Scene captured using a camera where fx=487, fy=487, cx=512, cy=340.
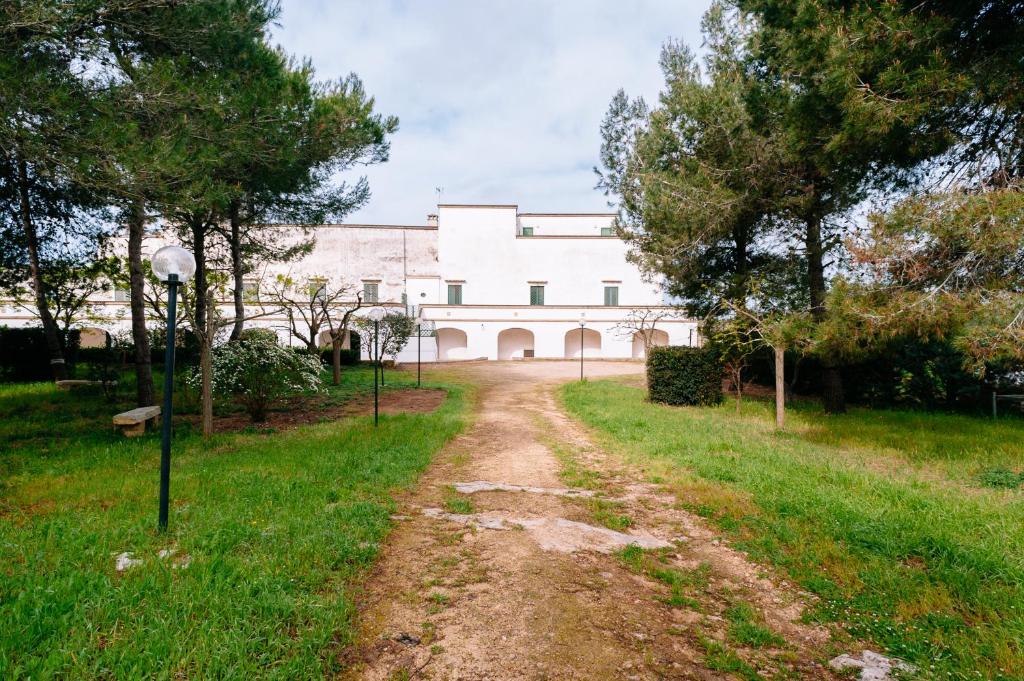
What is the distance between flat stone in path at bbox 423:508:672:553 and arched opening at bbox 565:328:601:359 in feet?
89.6

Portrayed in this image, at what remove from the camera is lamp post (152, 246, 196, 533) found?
4.05m

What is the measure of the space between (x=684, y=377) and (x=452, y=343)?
2048 cm

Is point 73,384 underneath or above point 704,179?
underneath

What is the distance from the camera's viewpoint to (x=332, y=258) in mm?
34094

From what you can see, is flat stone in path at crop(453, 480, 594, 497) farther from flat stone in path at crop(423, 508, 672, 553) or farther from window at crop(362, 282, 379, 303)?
window at crop(362, 282, 379, 303)

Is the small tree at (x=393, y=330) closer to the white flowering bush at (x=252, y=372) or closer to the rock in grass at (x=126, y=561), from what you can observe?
the white flowering bush at (x=252, y=372)

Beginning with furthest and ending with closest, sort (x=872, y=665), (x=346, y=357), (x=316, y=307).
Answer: (x=316, y=307)
(x=346, y=357)
(x=872, y=665)

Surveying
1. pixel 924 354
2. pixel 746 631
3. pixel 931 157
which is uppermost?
pixel 931 157

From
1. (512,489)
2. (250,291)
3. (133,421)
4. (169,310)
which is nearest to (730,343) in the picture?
(512,489)

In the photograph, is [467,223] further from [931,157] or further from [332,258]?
[931,157]

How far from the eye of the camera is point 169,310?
4.20 meters

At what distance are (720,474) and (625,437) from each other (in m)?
2.44

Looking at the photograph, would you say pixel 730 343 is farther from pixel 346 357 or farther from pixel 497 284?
pixel 497 284

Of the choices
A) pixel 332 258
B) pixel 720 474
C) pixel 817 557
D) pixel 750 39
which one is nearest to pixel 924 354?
pixel 750 39
